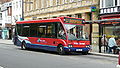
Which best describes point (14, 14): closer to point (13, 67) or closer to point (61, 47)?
point (61, 47)

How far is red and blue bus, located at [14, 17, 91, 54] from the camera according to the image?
18.2 meters

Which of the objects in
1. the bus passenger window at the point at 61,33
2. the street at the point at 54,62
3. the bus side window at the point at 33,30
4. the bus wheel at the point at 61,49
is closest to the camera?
the street at the point at 54,62

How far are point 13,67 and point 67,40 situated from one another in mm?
6824

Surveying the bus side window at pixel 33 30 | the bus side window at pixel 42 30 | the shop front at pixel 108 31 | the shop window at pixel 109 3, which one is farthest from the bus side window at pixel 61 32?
the shop window at pixel 109 3

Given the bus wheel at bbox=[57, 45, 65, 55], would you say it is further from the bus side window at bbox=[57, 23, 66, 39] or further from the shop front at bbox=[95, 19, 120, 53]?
the shop front at bbox=[95, 19, 120, 53]

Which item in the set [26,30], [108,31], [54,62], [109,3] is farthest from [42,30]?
[109,3]

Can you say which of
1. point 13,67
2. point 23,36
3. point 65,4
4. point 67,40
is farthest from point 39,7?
point 13,67

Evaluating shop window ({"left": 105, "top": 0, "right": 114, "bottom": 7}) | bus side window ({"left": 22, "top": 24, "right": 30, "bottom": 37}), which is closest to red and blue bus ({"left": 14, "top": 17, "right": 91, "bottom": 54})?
bus side window ({"left": 22, "top": 24, "right": 30, "bottom": 37})

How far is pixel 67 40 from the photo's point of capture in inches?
710

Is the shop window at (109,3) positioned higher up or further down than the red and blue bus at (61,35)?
higher up

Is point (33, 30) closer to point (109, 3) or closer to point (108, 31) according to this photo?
point (108, 31)

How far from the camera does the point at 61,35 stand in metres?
18.6

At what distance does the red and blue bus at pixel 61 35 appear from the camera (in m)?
18.2

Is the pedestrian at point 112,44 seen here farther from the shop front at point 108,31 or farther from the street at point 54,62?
the street at point 54,62
